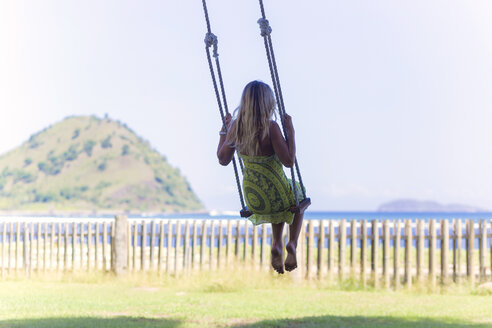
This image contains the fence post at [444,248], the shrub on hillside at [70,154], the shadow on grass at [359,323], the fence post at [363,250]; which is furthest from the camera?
the shrub on hillside at [70,154]

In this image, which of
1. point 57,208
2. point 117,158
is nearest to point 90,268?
point 57,208

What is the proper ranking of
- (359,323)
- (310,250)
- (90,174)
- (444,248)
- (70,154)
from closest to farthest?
1. (359,323)
2. (444,248)
3. (310,250)
4. (90,174)
5. (70,154)

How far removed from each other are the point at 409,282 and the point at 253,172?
8988mm

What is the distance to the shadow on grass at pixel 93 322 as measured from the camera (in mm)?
9164

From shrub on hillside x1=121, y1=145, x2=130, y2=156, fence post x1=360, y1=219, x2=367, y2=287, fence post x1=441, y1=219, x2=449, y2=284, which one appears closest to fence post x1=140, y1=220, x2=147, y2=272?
fence post x1=360, y1=219, x2=367, y2=287

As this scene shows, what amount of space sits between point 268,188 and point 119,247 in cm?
1002

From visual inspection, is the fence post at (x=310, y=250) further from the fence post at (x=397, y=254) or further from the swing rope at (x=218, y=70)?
the swing rope at (x=218, y=70)

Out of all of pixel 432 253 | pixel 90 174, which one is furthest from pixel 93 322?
pixel 90 174

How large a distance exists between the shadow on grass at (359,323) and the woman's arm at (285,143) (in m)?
4.64

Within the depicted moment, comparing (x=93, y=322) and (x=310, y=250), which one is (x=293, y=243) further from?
(x=310, y=250)

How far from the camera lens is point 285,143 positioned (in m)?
5.01

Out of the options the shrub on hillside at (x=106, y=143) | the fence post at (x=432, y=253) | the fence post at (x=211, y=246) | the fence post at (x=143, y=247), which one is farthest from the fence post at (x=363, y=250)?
the shrub on hillside at (x=106, y=143)

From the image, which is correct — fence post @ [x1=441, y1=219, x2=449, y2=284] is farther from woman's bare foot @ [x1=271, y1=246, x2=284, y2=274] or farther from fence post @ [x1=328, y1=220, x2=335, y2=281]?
woman's bare foot @ [x1=271, y1=246, x2=284, y2=274]

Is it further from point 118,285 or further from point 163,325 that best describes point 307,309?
point 118,285
